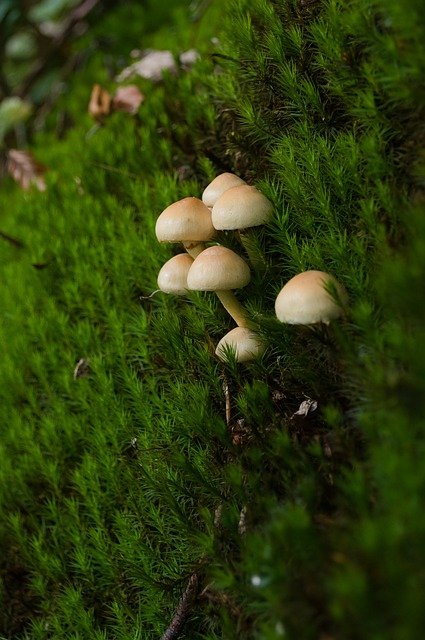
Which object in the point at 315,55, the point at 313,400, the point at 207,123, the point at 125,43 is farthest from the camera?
the point at 125,43

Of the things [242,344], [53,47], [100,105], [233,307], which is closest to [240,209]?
[233,307]

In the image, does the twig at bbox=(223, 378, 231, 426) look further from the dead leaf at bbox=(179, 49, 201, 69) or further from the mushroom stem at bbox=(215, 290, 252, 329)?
the dead leaf at bbox=(179, 49, 201, 69)

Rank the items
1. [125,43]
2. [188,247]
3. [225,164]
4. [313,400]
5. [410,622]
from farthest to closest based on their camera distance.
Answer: [125,43] → [225,164] → [188,247] → [313,400] → [410,622]

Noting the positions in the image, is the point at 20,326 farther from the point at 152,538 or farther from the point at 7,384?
the point at 152,538

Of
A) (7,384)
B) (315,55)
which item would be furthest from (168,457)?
(315,55)

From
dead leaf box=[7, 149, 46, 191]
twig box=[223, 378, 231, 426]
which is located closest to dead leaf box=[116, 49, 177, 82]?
dead leaf box=[7, 149, 46, 191]

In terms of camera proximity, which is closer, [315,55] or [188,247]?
[315,55]
